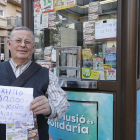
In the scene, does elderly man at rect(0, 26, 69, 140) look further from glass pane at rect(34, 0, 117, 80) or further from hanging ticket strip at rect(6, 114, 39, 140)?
glass pane at rect(34, 0, 117, 80)

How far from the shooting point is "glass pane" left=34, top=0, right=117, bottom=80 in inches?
88.4

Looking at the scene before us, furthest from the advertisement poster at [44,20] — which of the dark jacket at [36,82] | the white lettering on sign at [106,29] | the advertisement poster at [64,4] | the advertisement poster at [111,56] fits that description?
the dark jacket at [36,82]

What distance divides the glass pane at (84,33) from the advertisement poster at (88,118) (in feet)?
0.99

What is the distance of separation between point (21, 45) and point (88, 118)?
4.49 ft

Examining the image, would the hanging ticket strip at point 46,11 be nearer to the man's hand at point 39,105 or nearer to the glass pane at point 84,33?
the glass pane at point 84,33

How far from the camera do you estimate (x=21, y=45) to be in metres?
1.43

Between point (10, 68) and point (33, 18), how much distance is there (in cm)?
176

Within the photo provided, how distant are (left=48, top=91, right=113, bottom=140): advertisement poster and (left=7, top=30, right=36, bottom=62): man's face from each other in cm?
110

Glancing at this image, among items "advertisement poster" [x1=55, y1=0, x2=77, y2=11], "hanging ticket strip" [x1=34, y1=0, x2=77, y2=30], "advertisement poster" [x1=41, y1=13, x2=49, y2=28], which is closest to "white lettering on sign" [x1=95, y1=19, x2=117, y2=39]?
Answer: "advertisement poster" [x1=55, y1=0, x2=77, y2=11]

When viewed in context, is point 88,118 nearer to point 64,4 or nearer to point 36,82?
point 36,82

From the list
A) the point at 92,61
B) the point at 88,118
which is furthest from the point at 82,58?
the point at 88,118

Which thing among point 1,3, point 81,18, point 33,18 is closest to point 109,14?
point 81,18

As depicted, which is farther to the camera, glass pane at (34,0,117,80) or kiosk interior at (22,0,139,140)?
glass pane at (34,0,117,80)

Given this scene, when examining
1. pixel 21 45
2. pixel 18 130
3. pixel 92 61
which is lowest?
pixel 18 130
